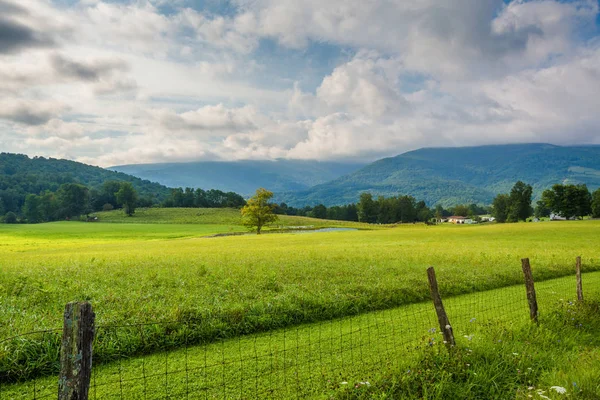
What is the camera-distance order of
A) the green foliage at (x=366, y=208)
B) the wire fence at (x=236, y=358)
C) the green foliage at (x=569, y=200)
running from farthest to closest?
the green foliage at (x=366, y=208)
the green foliage at (x=569, y=200)
the wire fence at (x=236, y=358)

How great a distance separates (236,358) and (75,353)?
5128 mm

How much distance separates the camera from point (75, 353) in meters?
4.50

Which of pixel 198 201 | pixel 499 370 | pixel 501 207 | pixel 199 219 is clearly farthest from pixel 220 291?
pixel 198 201

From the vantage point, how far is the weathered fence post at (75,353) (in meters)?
4.44

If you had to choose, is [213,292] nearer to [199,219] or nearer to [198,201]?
[199,219]

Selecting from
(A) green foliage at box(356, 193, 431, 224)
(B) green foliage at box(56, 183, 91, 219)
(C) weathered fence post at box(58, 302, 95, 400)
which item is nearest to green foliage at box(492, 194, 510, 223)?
(A) green foliage at box(356, 193, 431, 224)

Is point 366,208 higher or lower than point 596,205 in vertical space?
lower

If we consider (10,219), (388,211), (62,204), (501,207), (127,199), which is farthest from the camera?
(388,211)

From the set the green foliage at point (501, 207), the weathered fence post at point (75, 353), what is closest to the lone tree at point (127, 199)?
the green foliage at point (501, 207)

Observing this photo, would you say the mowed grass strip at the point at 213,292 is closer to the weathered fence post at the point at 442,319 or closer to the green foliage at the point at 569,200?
the weathered fence post at the point at 442,319

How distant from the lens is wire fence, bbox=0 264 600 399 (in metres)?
7.45

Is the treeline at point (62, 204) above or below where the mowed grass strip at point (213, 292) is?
above

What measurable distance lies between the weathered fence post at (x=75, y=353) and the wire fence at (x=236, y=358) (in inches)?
112

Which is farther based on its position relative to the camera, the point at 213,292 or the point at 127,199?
the point at 127,199
